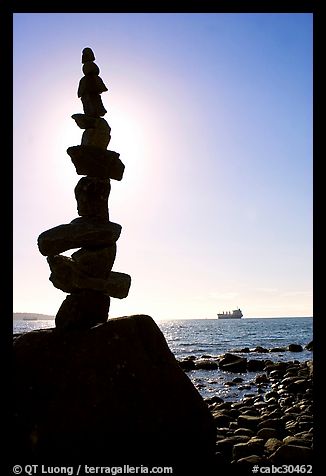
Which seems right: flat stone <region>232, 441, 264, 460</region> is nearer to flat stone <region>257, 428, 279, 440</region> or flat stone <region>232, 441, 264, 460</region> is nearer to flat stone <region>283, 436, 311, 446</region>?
flat stone <region>283, 436, 311, 446</region>

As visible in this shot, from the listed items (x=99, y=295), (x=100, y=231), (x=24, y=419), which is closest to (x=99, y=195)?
(x=100, y=231)

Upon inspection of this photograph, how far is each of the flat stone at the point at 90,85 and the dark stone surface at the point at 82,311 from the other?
156 inches

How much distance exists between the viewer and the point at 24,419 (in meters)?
7.04

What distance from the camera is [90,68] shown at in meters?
9.22

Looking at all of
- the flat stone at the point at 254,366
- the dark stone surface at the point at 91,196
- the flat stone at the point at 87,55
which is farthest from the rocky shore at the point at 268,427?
the flat stone at the point at 87,55

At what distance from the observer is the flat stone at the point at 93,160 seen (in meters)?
9.00

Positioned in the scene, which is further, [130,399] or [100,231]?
[100,231]

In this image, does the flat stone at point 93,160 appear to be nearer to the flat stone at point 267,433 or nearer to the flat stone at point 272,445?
the flat stone at point 272,445

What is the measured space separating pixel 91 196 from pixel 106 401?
3846 mm

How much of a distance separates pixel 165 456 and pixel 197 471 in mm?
583

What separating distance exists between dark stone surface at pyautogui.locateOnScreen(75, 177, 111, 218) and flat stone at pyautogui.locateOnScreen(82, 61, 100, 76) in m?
2.15
